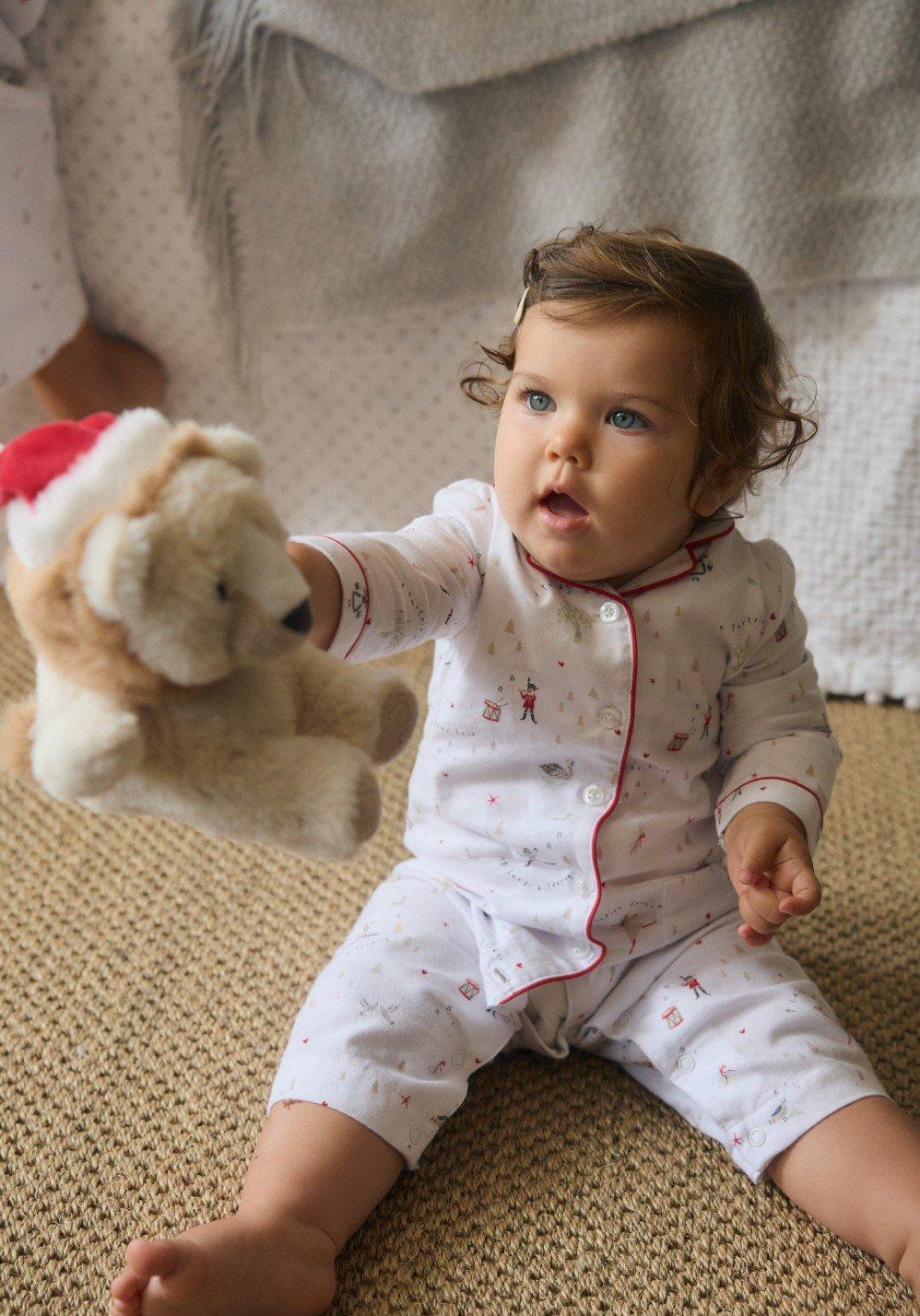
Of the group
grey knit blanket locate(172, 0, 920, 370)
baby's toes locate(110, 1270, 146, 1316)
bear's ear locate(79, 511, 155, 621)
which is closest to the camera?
bear's ear locate(79, 511, 155, 621)

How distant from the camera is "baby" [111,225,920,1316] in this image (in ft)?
2.15

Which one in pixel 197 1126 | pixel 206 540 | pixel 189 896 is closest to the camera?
pixel 206 540

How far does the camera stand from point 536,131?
105cm

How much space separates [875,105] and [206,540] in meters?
0.87

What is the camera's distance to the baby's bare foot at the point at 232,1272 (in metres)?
0.55

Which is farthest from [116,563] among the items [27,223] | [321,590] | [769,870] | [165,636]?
[27,223]

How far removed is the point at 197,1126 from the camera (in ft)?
2.35

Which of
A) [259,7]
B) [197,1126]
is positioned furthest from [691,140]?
[197,1126]

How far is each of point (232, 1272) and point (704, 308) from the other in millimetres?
603

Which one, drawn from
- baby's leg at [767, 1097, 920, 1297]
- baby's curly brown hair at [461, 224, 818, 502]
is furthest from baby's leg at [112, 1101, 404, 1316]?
baby's curly brown hair at [461, 224, 818, 502]

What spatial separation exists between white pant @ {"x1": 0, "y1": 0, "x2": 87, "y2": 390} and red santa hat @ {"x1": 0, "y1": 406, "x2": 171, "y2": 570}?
682 millimetres

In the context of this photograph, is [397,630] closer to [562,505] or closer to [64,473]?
[562,505]

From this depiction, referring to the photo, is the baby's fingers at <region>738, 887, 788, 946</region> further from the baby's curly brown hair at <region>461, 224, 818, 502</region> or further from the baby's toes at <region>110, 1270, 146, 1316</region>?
the baby's toes at <region>110, 1270, 146, 1316</region>

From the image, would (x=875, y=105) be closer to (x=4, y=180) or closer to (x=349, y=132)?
(x=349, y=132)
